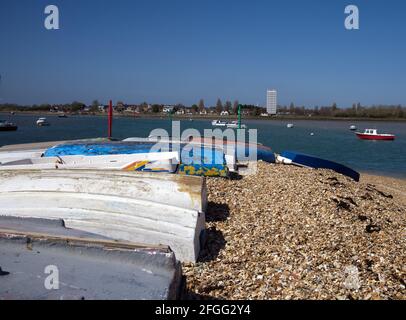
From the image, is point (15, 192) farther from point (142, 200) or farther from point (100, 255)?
point (100, 255)

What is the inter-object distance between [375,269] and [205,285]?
2.14 metres

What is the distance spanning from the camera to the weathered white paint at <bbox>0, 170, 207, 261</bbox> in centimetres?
507

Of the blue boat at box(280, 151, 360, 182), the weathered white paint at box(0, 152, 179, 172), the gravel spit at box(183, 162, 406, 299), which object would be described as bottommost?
the gravel spit at box(183, 162, 406, 299)

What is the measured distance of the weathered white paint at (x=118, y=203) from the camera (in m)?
5.07

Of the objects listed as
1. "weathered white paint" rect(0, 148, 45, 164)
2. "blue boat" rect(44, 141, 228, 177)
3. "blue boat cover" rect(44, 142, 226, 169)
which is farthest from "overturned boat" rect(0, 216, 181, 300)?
"weathered white paint" rect(0, 148, 45, 164)

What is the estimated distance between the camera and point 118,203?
5461 mm

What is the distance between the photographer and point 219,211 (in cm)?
701

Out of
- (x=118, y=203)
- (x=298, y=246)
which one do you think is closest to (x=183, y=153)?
(x=118, y=203)

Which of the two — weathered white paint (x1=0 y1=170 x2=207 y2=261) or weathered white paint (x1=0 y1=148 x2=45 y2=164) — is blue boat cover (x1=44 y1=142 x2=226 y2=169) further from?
weathered white paint (x1=0 y1=170 x2=207 y2=261)

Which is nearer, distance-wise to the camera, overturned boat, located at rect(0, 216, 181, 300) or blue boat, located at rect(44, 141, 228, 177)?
overturned boat, located at rect(0, 216, 181, 300)

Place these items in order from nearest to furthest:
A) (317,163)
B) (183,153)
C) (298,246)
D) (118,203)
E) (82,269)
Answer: (82,269), (298,246), (118,203), (183,153), (317,163)

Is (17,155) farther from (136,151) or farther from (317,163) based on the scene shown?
(317,163)

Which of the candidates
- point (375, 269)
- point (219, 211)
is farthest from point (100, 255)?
point (219, 211)

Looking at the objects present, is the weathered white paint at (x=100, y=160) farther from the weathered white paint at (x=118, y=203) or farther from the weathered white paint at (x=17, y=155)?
the weathered white paint at (x=118, y=203)
